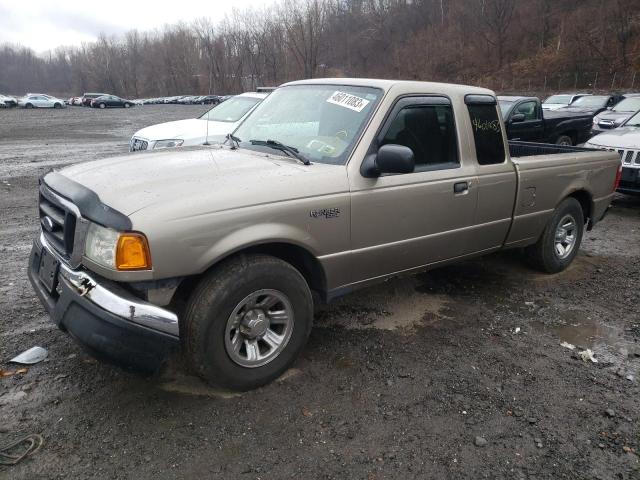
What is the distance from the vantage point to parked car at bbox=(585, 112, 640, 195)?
793 cm

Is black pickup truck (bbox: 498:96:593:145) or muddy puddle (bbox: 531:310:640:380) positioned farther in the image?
black pickup truck (bbox: 498:96:593:145)

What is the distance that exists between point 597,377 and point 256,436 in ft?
7.91

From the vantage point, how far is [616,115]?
15328mm

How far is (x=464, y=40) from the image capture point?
6612cm

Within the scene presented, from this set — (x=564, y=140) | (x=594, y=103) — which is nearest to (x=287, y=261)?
(x=564, y=140)

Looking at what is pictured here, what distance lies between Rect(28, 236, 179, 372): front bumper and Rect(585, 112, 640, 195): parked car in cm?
751

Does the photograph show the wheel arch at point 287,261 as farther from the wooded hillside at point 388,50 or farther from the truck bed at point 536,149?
the wooded hillside at point 388,50

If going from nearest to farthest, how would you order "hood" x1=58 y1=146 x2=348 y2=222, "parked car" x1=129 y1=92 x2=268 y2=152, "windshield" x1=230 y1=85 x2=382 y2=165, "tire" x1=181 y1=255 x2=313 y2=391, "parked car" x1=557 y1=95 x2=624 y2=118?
"hood" x1=58 y1=146 x2=348 y2=222 < "tire" x1=181 y1=255 x2=313 y2=391 < "windshield" x1=230 y1=85 x2=382 y2=165 < "parked car" x1=129 y1=92 x2=268 y2=152 < "parked car" x1=557 y1=95 x2=624 y2=118

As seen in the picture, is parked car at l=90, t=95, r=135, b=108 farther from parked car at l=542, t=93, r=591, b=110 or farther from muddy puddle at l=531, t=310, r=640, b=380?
muddy puddle at l=531, t=310, r=640, b=380

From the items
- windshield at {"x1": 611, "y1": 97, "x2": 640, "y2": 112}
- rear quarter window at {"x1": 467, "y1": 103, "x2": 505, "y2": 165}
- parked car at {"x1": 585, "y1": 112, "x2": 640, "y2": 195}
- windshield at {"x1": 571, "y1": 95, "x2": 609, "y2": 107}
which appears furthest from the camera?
windshield at {"x1": 571, "y1": 95, "x2": 609, "y2": 107}

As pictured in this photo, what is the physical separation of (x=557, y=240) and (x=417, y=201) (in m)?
2.54

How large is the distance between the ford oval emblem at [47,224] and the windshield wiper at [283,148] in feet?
5.07

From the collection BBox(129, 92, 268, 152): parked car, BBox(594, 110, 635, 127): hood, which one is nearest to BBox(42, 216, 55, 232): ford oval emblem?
BBox(129, 92, 268, 152): parked car

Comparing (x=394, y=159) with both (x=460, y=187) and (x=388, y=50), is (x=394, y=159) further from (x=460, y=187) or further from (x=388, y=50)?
(x=388, y=50)
